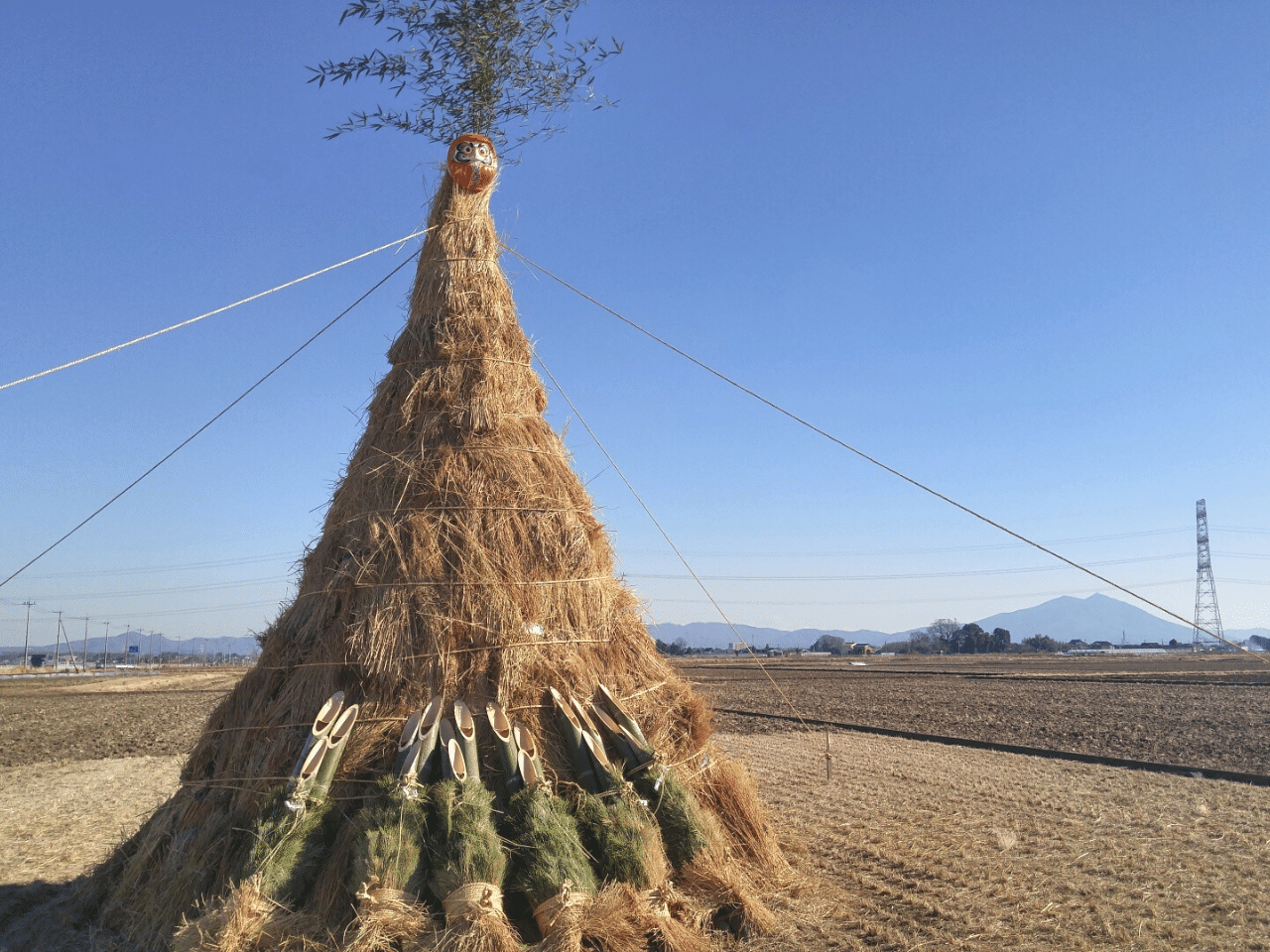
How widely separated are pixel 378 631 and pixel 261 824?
4.43 ft

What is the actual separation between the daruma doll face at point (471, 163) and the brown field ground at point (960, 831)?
6.66 meters

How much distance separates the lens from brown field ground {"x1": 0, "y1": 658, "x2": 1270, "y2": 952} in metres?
5.65

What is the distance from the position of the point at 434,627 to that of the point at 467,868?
167cm

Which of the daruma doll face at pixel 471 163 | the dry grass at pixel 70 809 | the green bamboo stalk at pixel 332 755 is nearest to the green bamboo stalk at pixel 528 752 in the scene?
the green bamboo stalk at pixel 332 755

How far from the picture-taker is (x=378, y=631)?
5.78 meters

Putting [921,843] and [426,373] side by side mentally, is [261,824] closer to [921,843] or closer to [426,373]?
[426,373]

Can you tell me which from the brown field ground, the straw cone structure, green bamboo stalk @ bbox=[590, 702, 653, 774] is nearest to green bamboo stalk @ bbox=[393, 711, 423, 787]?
the straw cone structure

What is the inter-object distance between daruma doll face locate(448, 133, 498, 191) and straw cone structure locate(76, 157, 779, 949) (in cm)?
92

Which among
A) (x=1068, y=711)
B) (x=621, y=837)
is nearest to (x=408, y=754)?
(x=621, y=837)

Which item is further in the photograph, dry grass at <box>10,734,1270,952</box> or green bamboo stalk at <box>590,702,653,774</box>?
green bamboo stalk at <box>590,702,653,774</box>

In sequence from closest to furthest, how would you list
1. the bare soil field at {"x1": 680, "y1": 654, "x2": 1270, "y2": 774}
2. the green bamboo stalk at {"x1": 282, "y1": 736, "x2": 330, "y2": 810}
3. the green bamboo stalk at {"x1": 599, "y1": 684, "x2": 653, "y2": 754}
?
1. the green bamboo stalk at {"x1": 282, "y1": 736, "x2": 330, "y2": 810}
2. the green bamboo stalk at {"x1": 599, "y1": 684, "x2": 653, "y2": 754}
3. the bare soil field at {"x1": 680, "y1": 654, "x2": 1270, "y2": 774}

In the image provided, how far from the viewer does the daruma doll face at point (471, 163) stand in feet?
25.7

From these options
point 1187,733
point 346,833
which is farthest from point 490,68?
point 1187,733

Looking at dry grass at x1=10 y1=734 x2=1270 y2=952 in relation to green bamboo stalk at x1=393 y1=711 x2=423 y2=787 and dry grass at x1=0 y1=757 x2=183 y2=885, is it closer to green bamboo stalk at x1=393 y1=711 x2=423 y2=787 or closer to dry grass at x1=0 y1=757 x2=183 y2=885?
dry grass at x1=0 y1=757 x2=183 y2=885
